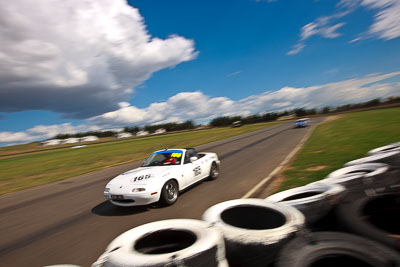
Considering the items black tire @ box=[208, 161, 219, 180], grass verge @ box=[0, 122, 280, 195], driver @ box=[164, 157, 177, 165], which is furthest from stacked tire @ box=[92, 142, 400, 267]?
grass verge @ box=[0, 122, 280, 195]

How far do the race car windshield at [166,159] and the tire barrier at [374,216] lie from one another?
425cm

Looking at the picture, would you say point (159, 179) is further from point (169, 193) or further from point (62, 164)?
point (62, 164)

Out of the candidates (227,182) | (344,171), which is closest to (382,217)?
(344,171)

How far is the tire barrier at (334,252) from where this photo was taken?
6.19 feet

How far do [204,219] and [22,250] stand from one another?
11.5 feet

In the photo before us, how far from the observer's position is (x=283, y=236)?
224 centimetres

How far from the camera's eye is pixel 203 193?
6188mm

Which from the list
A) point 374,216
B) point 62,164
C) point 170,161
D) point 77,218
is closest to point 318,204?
point 374,216

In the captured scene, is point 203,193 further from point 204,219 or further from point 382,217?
point 382,217

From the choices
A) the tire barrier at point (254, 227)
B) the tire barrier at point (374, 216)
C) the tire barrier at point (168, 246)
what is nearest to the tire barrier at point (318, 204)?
the tire barrier at point (374, 216)

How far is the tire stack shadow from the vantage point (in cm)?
197

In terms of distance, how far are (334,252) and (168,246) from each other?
5.83 feet

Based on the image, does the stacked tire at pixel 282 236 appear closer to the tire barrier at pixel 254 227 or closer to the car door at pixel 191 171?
the tire barrier at pixel 254 227

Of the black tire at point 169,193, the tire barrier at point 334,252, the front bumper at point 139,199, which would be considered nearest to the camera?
the tire barrier at point 334,252
